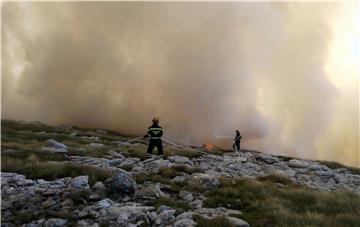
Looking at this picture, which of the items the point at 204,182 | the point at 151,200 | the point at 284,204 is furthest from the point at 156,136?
the point at 284,204

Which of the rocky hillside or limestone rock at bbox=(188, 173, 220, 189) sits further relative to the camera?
limestone rock at bbox=(188, 173, 220, 189)

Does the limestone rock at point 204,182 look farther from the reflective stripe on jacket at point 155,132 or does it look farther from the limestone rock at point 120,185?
the reflective stripe on jacket at point 155,132

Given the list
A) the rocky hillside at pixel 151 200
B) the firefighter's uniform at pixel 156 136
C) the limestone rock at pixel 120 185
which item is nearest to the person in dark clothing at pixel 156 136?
the firefighter's uniform at pixel 156 136

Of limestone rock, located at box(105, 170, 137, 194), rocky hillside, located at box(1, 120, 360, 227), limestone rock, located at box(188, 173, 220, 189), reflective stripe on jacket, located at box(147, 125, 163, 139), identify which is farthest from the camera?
reflective stripe on jacket, located at box(147, 125, 163, 139)

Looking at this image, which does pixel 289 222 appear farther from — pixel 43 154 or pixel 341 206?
pixel 43 154

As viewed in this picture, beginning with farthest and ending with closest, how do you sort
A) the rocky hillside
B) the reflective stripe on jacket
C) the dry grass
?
1. the reflective stripe on jacket
2. the dry grass
3. the rocky hillside

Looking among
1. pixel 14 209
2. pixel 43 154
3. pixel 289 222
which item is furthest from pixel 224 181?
pixel 43 154

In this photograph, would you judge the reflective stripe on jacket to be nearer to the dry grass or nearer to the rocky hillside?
the rocky hillside

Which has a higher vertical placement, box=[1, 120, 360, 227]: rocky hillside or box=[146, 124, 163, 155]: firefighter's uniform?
box=[146, 124, 163, 155]: firefighter's uniform

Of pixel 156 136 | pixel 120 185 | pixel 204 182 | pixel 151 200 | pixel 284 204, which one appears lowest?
pixel 151 200

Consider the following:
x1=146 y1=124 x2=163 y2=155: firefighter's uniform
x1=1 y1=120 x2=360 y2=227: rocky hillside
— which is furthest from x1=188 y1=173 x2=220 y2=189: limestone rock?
x1=146 y1=124 x2=163 y2=155: firefighter's uniform

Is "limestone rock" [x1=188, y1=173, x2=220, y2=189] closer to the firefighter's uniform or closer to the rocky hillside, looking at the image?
the rocky hillside

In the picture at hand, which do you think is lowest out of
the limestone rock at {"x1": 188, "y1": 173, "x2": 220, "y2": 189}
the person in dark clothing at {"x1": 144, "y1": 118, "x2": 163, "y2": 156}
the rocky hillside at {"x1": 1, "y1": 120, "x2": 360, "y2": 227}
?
the rocky hillside at {"x1": 1, "y1": 120, "x2": 360, "y2": 227}

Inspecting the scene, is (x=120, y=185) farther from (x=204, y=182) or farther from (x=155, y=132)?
(x=155, y=132)
